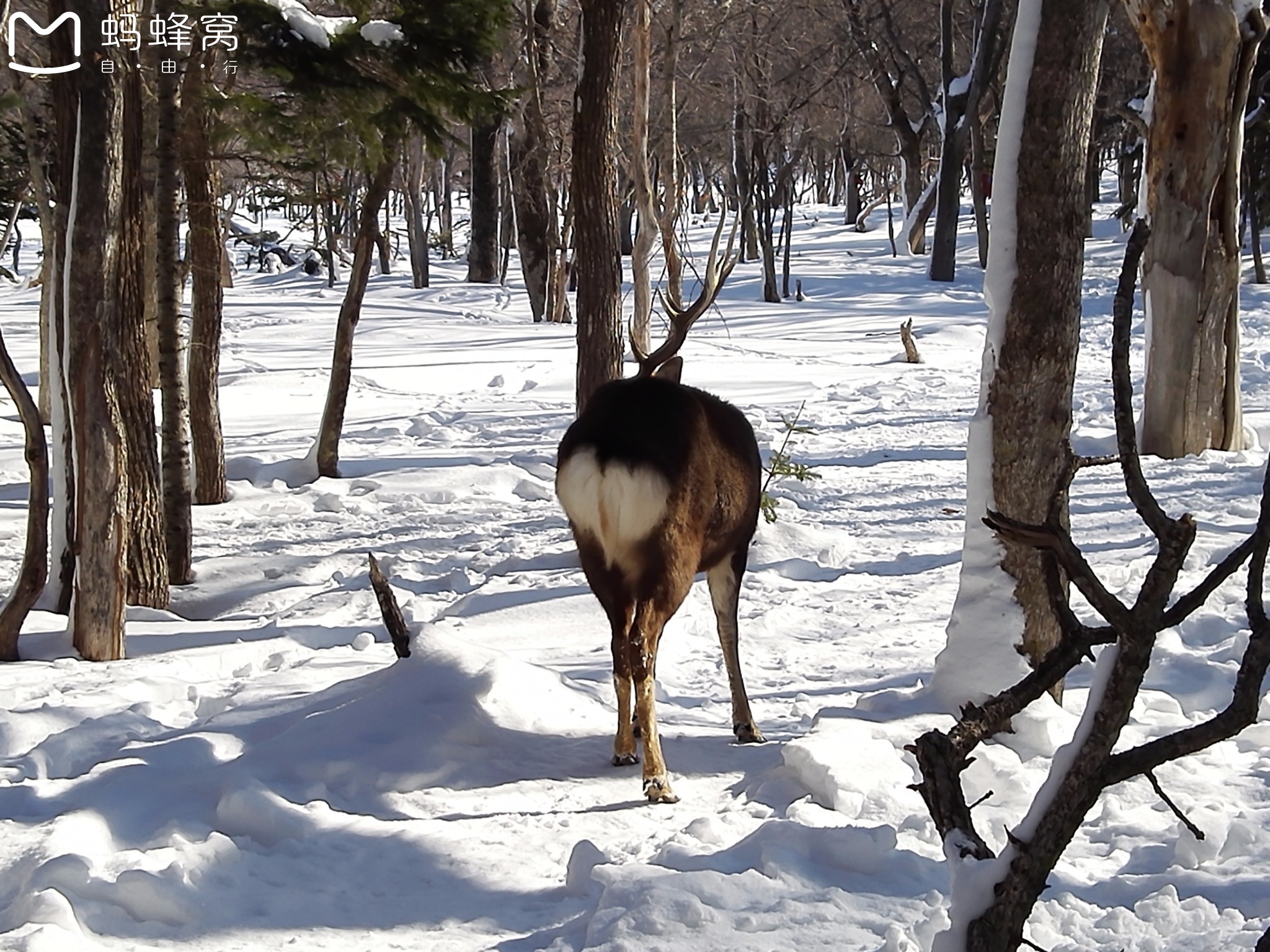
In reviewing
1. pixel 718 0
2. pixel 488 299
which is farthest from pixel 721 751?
pixel 488 299

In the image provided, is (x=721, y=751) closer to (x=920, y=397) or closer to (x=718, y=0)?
(x=920, y=397)

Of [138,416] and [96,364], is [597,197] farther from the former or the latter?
[96,364]

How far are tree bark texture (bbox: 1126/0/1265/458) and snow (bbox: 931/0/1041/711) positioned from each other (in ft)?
17.4

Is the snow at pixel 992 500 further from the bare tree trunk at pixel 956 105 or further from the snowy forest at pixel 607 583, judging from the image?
the bare tree trunk at pixel 956 105

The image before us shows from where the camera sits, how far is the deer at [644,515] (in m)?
4.62

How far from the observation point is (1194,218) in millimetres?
10492

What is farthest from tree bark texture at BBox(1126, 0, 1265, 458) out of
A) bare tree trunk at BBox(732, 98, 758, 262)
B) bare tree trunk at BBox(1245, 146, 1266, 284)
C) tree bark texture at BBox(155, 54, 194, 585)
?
bare tree trunk at BBox(732, 98, 758, 262)

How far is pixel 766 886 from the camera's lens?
3.43 meters

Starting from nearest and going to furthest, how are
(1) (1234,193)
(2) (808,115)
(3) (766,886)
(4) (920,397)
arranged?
(3) (766,886)
(1) (1234,193)
(4) (920,397)
(2) (808,115)

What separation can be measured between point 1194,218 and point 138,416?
836cm

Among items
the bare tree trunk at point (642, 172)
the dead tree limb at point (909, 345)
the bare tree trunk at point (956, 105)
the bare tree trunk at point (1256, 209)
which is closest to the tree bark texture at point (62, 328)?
the bare tree trunk at point (642, 172)

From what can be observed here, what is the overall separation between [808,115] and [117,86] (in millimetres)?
32124

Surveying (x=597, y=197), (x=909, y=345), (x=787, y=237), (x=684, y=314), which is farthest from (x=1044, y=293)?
(x=787, y=237)

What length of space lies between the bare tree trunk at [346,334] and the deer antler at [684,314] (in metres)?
4.51
